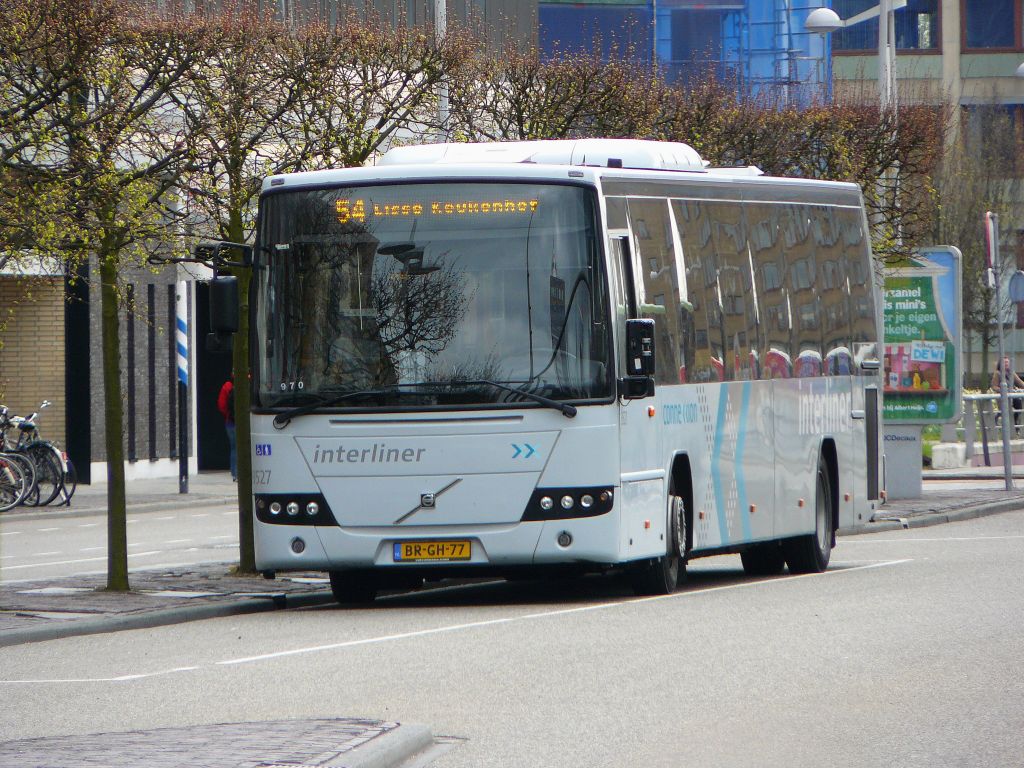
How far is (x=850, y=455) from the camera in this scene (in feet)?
63.7

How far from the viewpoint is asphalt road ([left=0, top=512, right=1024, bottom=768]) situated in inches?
334

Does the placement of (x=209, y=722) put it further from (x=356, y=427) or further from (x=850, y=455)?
(x=850, y=455)

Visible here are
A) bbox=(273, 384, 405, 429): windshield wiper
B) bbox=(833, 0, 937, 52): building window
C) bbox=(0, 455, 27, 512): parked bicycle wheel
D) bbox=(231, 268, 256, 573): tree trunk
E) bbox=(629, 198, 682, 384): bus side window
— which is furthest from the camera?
bbox=(833, 0, 937, 52): building window

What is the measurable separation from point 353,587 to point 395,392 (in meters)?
1.89

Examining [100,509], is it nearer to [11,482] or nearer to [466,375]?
[11,482]

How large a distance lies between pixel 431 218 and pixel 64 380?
21.7 m

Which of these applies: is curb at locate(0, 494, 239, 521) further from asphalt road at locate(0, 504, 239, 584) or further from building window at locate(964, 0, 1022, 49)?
building window at locate(964, 0, 1022, 49)

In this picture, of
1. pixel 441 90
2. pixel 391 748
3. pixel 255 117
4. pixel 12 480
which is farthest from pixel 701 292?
pixel 12 480

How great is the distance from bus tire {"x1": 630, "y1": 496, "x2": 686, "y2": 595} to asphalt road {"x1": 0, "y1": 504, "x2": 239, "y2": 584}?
5.49 metres

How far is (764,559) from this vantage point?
18.4 metres

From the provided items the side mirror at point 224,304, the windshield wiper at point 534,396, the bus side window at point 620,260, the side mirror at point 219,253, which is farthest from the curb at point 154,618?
the bus side window at point 620,260

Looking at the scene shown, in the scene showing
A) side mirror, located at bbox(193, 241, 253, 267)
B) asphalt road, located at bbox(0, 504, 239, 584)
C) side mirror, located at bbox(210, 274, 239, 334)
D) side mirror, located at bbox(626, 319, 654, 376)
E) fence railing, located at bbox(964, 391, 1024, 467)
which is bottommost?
asphalt road, located at bbox(0, 504, 239, 584)

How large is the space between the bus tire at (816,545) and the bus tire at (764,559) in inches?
4.7

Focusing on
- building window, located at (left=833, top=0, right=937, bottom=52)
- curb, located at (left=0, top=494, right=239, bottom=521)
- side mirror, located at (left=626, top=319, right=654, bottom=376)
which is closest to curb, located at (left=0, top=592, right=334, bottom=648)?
side mirror, located at (left=626, top=319, right=654, bottom=376)
